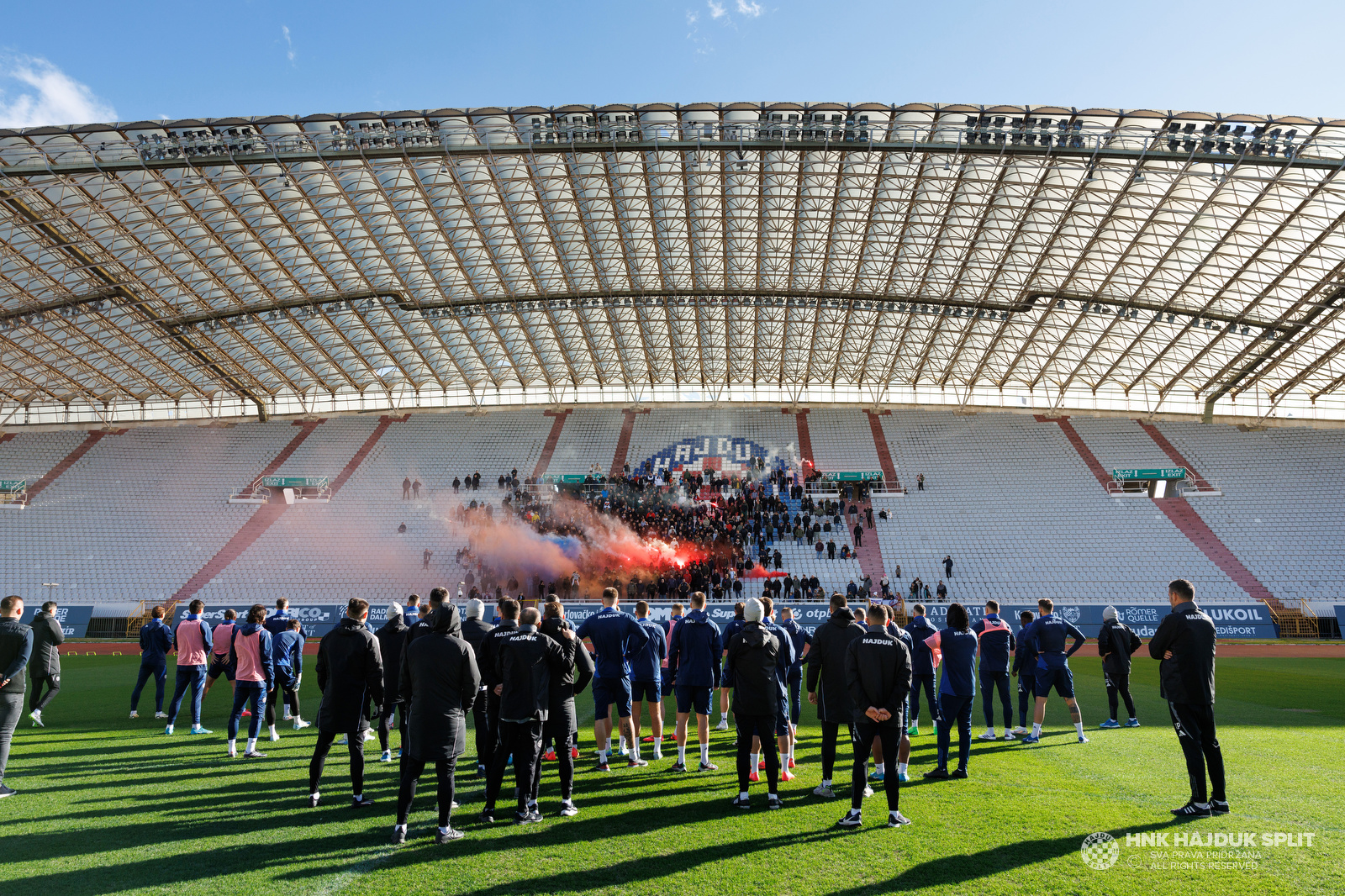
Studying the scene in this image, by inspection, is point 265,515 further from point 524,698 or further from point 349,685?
point 524,698

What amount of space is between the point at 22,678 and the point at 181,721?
4584 millimetres

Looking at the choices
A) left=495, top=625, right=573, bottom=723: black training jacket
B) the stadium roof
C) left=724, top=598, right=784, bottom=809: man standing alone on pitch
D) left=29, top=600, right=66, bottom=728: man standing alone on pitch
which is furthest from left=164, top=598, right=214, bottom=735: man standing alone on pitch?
the stadium roof

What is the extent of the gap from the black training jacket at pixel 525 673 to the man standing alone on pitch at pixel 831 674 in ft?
7.58

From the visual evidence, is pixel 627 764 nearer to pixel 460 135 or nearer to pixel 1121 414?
pixel 460 135

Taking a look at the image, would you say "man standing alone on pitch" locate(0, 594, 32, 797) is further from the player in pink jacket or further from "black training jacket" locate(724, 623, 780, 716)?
"black training jacket" locate(724, 623, 780, 716)

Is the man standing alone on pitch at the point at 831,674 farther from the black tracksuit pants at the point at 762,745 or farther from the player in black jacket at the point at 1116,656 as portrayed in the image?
the player in black jacket at the point at 1116,656

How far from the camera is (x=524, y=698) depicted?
5957mm

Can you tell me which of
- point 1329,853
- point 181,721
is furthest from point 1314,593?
point 181,721

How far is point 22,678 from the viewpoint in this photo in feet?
22.7

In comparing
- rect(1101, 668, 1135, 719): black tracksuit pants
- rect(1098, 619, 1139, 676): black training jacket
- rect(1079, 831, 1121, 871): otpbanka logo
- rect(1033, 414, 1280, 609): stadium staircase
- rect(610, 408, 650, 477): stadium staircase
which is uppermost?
rect(610, 408, 650, 477): stadium staircase

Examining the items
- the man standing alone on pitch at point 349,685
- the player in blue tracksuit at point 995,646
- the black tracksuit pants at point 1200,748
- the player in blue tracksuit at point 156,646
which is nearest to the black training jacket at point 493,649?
the man standing alone on pitch at point 349,685

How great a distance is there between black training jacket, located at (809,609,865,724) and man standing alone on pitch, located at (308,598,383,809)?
3.95 metres

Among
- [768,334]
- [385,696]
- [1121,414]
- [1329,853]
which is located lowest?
[1329,853]

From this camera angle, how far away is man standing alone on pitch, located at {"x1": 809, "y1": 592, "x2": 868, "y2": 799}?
21.0 ft
